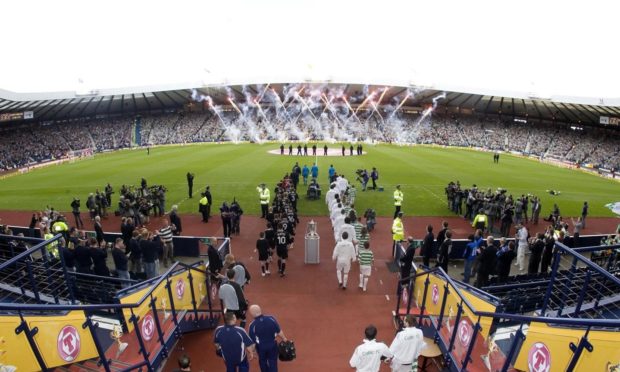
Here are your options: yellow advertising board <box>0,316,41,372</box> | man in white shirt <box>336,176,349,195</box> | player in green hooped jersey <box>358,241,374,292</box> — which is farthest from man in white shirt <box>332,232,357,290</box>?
man in white shirt <box>336,176,349,195</box>

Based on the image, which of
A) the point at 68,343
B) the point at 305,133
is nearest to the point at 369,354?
the point at 68,343

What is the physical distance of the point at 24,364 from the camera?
15.0ft

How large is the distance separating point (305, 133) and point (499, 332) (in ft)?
201

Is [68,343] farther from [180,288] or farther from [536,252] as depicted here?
[536,252]

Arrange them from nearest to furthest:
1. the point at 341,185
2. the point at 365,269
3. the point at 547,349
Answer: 1. the point at 547,349
2. the point at 365,269
3. the point at 341,185

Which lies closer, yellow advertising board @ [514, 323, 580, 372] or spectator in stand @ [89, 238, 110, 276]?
yellow advertising board @ [514, 323, 580, 372]

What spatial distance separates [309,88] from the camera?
74.2 m

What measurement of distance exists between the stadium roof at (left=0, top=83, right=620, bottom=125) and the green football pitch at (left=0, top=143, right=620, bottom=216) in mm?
21399

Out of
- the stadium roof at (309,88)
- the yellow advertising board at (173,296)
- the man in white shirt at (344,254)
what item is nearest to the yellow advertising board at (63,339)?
the yellow advertising board at (173,296)

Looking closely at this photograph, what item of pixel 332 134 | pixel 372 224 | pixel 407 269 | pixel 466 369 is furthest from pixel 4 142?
pixel 466 369

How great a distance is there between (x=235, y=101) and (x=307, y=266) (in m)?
68.7

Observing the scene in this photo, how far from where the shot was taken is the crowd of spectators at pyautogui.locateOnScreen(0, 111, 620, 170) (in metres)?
54.3

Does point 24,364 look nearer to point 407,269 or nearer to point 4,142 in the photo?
point 407,269

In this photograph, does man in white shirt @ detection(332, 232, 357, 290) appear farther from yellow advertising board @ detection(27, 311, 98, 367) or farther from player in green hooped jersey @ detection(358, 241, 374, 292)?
yellow advertising board @ detection(27, 311, 98, 367)
